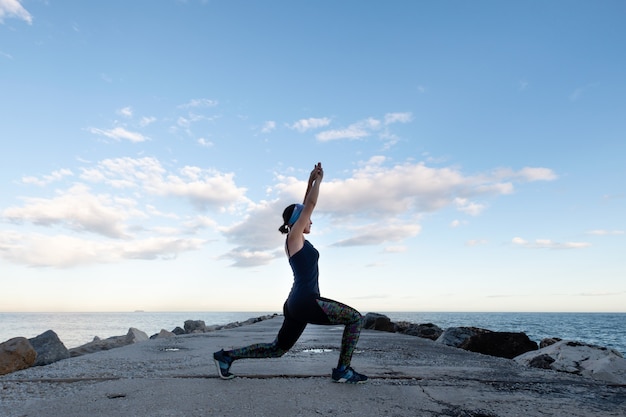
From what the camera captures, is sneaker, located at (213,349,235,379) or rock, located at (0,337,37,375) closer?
sneaker, located at (213,349,235,379)

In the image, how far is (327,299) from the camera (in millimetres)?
3959

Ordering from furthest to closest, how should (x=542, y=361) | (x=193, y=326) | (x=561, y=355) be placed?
1. (x=193, y=326)
2. (x=542, y=361)
3. (x=561, y=355)

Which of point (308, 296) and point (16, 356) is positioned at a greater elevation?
point (308, 296)

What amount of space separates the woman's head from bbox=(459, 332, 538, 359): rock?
6737 millimetres

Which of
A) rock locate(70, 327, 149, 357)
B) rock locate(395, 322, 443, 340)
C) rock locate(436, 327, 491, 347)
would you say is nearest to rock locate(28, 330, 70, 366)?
rock locate(70, 327, 149, 357)

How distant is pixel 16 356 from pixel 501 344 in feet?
27.4

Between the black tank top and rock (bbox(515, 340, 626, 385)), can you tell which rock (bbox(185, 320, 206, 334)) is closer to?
rock (bbox(515, 340, 626, 385))

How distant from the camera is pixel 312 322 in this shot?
394cm

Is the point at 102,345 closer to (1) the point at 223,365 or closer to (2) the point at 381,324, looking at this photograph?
(1) the point at 223,365

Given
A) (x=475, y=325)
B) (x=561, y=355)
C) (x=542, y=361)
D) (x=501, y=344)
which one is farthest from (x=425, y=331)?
(x=475, y=325)

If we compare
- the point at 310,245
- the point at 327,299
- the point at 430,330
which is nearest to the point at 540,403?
the point at 327,299

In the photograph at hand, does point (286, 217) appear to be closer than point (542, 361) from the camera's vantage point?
Yes

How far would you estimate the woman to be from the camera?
387 centimetres

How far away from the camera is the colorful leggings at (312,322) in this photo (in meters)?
3.88
